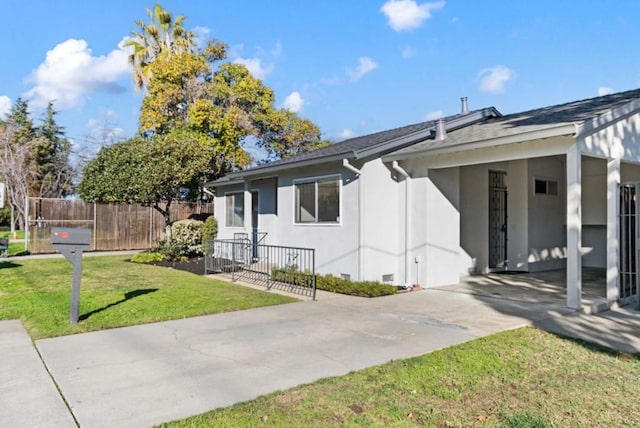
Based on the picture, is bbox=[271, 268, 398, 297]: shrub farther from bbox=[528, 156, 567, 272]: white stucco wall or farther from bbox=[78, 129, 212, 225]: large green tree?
bbox=[78, 129, 212, 225]: large green tree

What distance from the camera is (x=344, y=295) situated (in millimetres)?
8812

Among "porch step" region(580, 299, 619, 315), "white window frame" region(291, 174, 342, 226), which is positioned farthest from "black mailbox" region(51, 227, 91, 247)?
"porch step" region(580, 299, 619, 315)

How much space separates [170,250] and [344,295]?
869cm

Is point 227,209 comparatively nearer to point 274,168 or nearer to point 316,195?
point 274,168

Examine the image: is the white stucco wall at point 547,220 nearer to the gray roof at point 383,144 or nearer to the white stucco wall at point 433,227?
the gray roof at point 383,144

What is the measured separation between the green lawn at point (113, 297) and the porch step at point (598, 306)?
4.90m

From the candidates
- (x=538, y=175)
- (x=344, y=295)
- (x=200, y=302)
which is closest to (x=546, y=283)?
(x=538, y=175)

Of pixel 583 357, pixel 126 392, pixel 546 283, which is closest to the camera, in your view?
pixel 126 392

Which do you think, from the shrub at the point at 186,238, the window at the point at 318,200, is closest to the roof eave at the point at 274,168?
the window at the point at 318,200

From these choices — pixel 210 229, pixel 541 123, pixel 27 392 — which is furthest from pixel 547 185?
pixel 27 392

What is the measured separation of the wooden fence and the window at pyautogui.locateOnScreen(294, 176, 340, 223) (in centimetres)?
920

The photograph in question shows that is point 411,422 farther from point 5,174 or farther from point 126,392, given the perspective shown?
point 5,174

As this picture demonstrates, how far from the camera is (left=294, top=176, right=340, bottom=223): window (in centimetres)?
1021

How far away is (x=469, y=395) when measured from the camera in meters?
3.77
